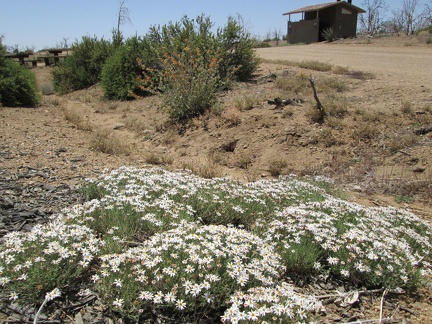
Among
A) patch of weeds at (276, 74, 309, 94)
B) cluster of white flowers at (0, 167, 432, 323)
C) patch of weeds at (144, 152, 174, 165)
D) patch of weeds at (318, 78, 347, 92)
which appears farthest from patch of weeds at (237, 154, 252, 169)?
patch of weeds at (318, 78, 347, 92)

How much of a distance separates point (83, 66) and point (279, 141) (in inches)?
591

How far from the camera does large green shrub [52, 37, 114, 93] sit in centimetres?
1964

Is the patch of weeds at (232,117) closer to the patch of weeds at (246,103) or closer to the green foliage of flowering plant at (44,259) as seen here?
the patch of weeds at (246,103)

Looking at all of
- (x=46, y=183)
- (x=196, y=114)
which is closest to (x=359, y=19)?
(x=196, y=114)

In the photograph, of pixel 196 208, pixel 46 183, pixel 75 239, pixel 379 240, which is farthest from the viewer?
pixel 46 183

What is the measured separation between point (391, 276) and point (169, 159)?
534cm

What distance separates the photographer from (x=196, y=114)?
10961 mm

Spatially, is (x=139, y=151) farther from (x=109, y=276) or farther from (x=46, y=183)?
(x=109, y=276)

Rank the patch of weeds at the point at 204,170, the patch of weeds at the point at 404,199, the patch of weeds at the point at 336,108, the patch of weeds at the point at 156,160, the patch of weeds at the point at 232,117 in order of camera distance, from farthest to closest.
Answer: the patch of weeds at the point at 232,117
the patch of weeds at the point at 336,108
the patch of weeds at the point at 156,160
the patch of weeds at the point at 204,170
the patch of weeds at the point at 404,199

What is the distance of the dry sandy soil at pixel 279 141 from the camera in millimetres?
6688

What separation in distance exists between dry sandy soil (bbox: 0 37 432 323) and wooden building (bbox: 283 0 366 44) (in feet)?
95.2

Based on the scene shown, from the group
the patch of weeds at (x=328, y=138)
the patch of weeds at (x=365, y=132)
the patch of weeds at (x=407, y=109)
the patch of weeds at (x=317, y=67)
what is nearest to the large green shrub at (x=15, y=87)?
the patch of weeds at (x=317, y=67)

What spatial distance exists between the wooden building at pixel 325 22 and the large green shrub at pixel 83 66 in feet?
85.4

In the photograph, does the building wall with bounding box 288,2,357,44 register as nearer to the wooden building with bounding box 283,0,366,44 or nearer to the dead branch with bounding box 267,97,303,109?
the wooden building with bounding box 283,0,366,44
